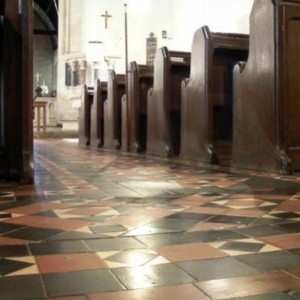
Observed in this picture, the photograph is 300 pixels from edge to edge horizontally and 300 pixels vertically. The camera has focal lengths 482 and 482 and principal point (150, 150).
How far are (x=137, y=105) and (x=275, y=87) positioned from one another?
3.05 meters

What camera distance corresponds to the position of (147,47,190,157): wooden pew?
557 centimetres

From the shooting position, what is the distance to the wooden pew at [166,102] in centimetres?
557

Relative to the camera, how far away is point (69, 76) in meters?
14.5

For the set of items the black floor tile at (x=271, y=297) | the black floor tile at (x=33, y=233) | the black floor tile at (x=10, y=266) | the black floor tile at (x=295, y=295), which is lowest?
the black floor tile at (x=271, y=297)

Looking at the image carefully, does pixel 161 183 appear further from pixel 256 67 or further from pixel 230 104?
pixel 230 104

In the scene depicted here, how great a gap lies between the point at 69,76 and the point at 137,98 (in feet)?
27.3

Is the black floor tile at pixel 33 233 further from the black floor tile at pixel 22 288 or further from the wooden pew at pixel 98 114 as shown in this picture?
the wooden pew at pixel 98 114

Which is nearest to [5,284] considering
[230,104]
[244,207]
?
[244,207]

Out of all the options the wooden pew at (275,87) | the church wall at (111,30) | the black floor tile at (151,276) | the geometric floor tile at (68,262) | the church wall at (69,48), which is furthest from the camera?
the church wall at (69,48)

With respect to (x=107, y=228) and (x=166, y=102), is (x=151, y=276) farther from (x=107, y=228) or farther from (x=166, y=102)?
(x=166, y=102)

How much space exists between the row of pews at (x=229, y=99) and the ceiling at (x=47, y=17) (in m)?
17.0

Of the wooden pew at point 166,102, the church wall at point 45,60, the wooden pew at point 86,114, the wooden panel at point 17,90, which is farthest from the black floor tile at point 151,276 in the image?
the church wall at point 45,60

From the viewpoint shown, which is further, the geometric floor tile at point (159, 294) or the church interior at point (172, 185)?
the church interior at point (172, 185)

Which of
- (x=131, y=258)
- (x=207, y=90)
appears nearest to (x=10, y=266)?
(x=131, y=258)
